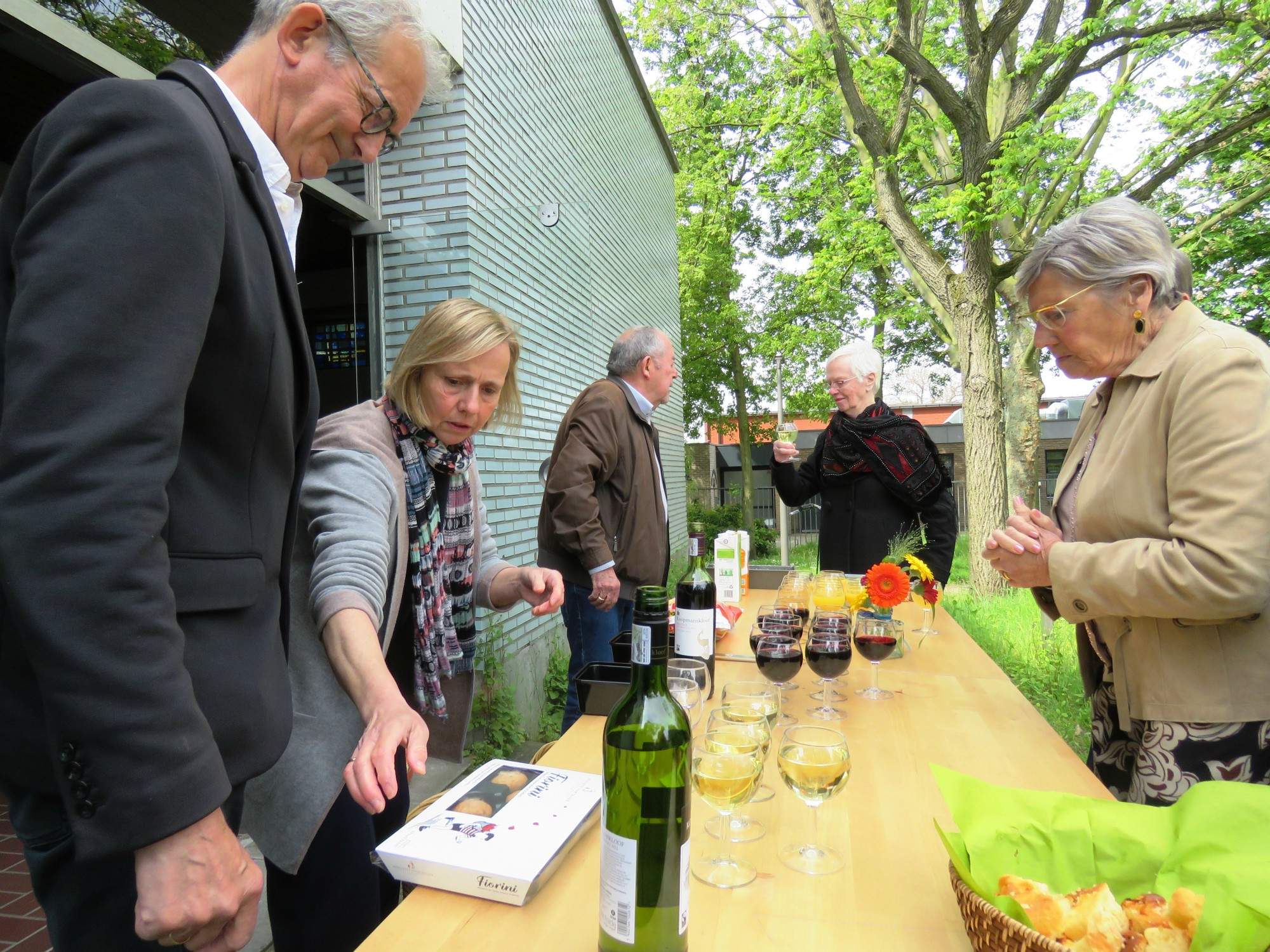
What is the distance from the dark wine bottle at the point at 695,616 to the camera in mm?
1954

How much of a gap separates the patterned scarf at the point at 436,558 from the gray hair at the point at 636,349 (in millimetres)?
1887

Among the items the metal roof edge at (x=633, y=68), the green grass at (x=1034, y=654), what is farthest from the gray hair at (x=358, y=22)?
the metal roof edge at (x=633, y=68)

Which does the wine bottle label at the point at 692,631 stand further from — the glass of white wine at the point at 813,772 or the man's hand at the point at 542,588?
the glass of white wine at the point at 813,772

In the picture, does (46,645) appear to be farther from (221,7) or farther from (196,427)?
(221,7)

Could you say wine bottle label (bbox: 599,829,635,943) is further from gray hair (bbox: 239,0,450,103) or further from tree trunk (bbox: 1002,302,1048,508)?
tree trunk (bbox: 1002,302,1048,508)

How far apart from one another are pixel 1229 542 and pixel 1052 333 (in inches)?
29.5

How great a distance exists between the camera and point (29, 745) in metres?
0.92

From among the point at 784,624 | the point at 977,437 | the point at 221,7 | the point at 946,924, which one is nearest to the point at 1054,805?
the point at 946,924

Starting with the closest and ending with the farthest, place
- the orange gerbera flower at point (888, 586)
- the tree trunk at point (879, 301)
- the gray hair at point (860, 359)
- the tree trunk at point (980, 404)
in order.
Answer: the orange gerbera flower at point (888, 586) → the gray hair at point (860, 359) → the tree trunk at point (980, 404) → the tree trunk at point (879, 301)

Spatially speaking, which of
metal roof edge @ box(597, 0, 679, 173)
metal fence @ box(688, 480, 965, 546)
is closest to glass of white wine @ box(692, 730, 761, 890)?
metal roof edge @ box(597, 0, 679, 173)

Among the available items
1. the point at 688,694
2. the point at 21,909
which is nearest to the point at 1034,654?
the point at 688,694

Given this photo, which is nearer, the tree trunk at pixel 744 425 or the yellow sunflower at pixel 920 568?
the yellow sunflower at pixel 920 568

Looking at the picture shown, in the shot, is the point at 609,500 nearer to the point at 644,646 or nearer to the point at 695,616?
the point at 695,616

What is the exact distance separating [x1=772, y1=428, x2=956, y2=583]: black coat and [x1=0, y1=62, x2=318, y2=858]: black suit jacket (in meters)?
A: 3.41
